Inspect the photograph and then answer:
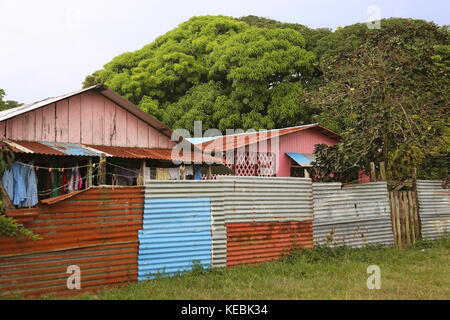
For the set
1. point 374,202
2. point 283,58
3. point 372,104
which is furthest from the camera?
point 283,58

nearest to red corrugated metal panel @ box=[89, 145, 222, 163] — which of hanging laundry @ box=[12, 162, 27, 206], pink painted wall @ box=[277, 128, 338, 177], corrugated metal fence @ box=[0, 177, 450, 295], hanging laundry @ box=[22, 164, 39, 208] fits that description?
hanging laundry @ box=[22, 164, 39, 208]

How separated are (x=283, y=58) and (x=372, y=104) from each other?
42.0 feet

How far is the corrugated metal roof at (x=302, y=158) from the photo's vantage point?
17.0m

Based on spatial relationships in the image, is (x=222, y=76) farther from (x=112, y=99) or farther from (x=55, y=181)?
(x=55, y=181)

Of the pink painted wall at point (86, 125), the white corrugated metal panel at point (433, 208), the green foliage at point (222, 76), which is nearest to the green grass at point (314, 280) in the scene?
the white corrugated metal panel at point (433, 208)

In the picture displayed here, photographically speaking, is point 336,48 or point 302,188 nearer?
point 302,188

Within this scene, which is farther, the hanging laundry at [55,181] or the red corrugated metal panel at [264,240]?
the hanging laundry at [55,181]

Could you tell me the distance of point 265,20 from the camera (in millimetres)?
31188

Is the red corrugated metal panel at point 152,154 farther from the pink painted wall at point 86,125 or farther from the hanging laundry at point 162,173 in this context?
the hanging laundry at point 162,173

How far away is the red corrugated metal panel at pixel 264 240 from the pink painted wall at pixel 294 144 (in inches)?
372

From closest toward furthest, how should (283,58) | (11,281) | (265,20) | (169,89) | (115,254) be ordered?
(11,281), (115,254), (283,58), (169,89), (265,20)

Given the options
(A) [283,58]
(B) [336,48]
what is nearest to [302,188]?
(A) [283,58]

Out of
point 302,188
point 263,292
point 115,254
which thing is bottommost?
point 263,292

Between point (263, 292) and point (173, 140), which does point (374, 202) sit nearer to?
point (263, 292)
